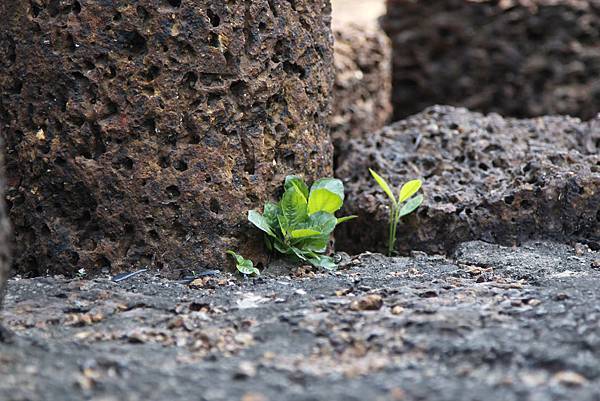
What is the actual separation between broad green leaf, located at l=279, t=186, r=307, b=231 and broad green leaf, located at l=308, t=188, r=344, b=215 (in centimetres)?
6

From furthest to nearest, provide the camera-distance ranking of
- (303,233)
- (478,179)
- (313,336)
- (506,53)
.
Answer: (506,53)
(478,179)
(303,233)
(313,336)

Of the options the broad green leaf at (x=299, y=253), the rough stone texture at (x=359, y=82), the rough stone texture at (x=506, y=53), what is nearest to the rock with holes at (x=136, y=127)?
the broad green leaf at (x=299, y=253)

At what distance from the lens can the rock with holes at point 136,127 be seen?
3.41 m

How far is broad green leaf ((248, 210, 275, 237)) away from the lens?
3.51 metres

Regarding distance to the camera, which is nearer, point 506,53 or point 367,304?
point 367,304

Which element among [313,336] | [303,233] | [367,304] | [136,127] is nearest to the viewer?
[313,336]

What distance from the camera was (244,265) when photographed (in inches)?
138

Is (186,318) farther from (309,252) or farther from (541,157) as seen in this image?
(541,157)

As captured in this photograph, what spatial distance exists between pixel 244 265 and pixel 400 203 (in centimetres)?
82

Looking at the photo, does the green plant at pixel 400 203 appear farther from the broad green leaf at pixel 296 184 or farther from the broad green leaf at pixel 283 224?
the broad green leaf at pixel 283 224

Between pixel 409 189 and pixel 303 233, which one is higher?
pixel 409 189

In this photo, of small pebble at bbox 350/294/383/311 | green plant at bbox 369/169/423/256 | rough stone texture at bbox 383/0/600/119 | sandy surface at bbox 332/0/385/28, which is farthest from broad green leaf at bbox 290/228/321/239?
sandy surface at bbox 332/0/385/28

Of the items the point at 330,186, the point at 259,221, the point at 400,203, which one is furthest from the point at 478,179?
the point at 259,221

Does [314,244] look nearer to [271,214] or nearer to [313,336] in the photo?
[271,214]
